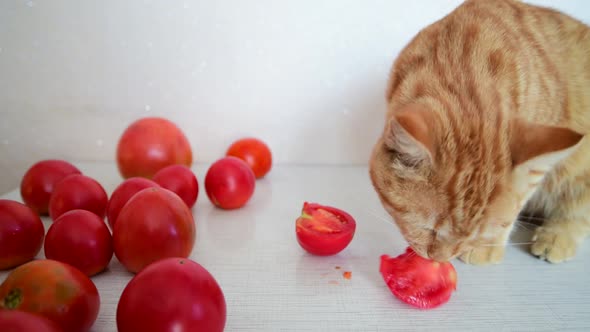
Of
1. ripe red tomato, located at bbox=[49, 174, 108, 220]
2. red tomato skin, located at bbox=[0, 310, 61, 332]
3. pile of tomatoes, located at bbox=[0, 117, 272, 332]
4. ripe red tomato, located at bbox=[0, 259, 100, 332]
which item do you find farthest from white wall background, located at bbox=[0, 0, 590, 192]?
red tomato skin, located at bbox=[0, 310, 61, 332]

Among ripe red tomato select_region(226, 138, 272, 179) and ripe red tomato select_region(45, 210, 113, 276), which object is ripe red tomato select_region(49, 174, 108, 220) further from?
ripe red tomato select_region(226, 138, 272, 179)

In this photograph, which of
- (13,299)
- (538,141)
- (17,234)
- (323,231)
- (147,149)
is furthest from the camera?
(147,149)

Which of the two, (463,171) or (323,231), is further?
(323,231)

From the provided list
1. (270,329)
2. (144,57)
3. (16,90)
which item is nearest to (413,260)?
(270,329)

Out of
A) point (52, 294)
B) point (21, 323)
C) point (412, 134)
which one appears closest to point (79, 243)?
point (52, 294)

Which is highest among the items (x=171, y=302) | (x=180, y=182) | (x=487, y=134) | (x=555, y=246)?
(x=487, y=134)

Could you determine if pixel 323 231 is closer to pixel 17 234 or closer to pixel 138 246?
pixel 138 246

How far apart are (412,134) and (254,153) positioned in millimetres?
836

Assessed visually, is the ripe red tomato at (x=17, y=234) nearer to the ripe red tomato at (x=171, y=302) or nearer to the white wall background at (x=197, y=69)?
the ripe red tomato at (x=171, y=302)

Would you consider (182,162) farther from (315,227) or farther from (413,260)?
(413,260)

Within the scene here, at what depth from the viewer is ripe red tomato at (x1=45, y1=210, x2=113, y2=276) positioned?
2.52 feet

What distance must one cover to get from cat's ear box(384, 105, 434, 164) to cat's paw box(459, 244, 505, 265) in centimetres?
35

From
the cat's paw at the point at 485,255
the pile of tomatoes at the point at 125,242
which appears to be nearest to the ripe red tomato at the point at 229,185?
the pile of tomatoes at the point at 125,242

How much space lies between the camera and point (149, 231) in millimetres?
776
